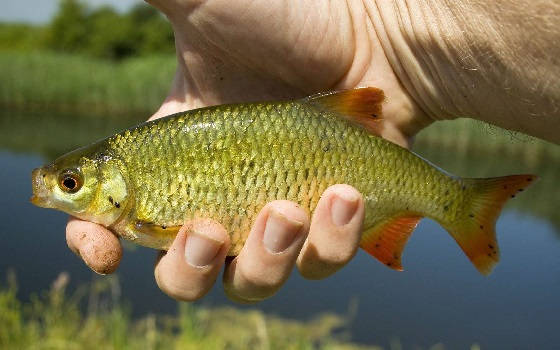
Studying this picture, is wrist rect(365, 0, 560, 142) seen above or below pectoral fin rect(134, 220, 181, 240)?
above

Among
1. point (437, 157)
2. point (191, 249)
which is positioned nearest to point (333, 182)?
point (191, 249)

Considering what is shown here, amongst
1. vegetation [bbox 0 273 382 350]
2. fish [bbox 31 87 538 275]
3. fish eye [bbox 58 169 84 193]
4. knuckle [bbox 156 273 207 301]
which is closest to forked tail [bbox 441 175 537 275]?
fish [bbox 31 87 538 275]

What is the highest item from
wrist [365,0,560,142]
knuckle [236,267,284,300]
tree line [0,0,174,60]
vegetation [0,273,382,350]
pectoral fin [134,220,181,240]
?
tree line [0,0,174,60]

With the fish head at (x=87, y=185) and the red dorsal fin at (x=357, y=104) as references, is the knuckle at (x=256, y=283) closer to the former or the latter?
the fish head at (x=87, y=185)

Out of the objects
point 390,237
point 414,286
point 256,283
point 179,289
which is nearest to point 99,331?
point 179,289

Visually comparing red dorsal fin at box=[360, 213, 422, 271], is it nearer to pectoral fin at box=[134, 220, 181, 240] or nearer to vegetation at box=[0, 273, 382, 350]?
pectoral fin at box=[134, 220, 181, 240]

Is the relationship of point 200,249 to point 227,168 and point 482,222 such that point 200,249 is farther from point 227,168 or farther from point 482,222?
point 482,222

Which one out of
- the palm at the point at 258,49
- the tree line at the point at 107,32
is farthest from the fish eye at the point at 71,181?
the tree line at the point at 107,32
